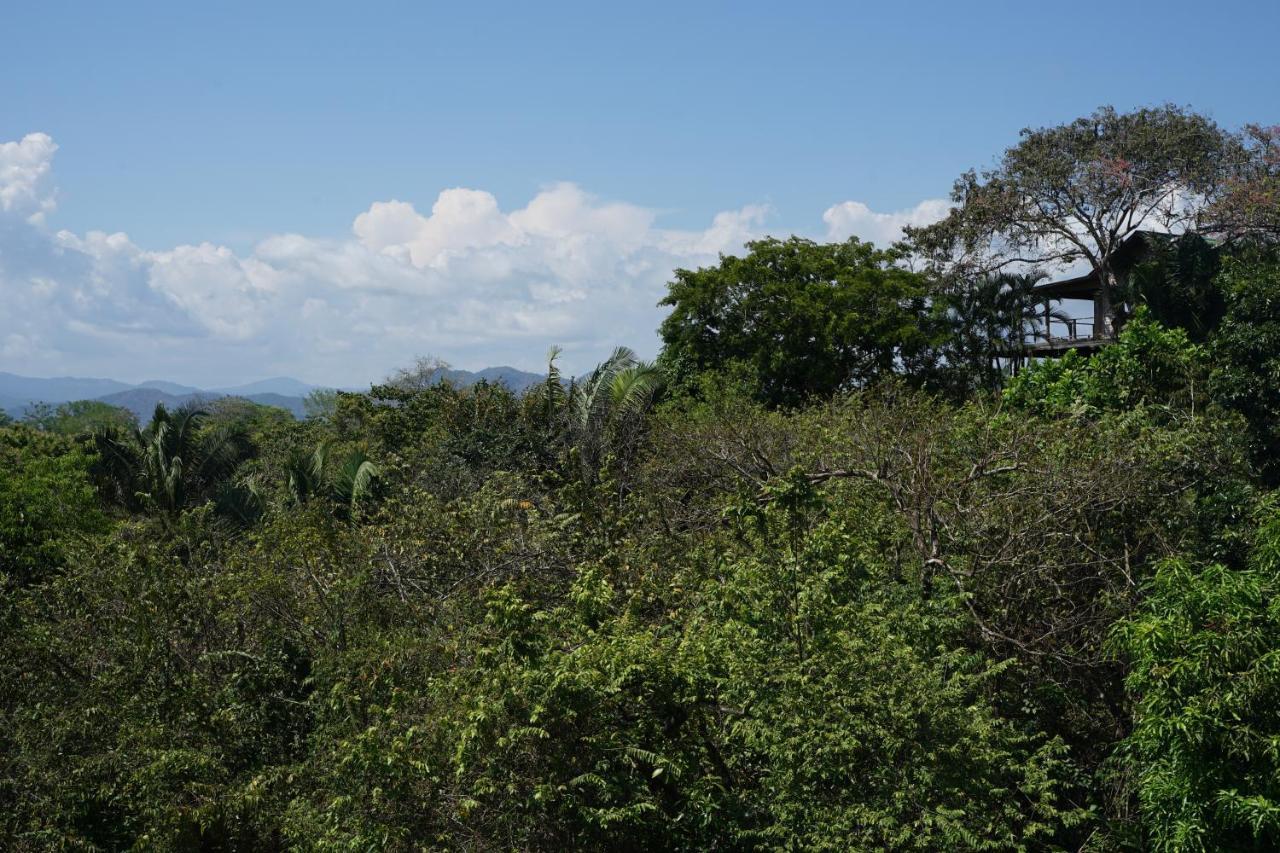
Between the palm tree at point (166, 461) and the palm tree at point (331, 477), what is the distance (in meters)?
2.11

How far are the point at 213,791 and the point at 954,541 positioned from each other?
6.78 metres

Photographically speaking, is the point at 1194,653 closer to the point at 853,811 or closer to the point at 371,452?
the point at 853,811

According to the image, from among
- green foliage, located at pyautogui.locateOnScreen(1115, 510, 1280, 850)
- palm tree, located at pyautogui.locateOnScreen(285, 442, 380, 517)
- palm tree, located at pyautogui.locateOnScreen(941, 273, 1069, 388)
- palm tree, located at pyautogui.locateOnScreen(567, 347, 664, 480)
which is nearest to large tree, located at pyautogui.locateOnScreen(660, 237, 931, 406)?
palm tree, located at pyautogui.locateOnScreen(941, 273, 1069, 388)

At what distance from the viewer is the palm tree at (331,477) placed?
725 inches

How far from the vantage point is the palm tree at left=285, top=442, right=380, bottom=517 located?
18422 mm

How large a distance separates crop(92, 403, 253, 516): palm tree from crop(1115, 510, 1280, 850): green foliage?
18761mm

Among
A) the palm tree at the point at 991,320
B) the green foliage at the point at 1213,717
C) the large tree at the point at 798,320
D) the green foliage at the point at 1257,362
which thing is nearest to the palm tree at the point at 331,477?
the large tree at the point at 798,320

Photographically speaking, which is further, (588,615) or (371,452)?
(371,452)

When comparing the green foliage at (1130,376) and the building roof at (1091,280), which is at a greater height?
the building roof at (1091,280)

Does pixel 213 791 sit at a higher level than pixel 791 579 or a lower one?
lower

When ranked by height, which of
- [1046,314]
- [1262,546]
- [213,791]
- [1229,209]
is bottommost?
[213,791]

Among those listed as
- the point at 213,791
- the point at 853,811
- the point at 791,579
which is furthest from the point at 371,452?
the point at 853,811

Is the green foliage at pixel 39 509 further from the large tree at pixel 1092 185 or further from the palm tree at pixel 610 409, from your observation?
the large tree at pixel 1092 185

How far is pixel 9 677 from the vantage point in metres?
10.7
